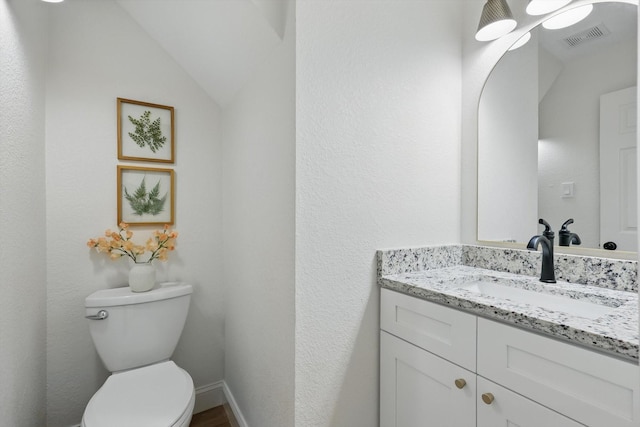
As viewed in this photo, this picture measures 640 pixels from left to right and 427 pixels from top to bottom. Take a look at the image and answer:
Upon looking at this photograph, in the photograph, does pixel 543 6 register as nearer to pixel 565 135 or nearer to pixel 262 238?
pixel 565 135

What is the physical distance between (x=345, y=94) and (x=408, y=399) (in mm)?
1162

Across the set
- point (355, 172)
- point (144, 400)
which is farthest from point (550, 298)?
point (144, 400)

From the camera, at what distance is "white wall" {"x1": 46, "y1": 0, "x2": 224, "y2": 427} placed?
1.51 meters

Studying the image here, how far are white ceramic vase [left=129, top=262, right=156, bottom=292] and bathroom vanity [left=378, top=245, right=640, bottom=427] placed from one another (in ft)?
3.72

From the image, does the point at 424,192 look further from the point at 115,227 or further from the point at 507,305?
the point at 115,227

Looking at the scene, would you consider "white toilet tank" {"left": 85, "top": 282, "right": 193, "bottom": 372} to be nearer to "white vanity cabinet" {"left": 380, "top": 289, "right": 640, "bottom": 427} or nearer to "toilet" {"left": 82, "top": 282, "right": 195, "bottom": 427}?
"toilet" {"left": 82, "top": 282, "right": 195, "bottom": 427}

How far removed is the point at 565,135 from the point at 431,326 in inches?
37.9

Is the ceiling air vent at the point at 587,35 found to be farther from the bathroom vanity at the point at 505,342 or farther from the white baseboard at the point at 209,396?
the white baseboard at the point at 209,396

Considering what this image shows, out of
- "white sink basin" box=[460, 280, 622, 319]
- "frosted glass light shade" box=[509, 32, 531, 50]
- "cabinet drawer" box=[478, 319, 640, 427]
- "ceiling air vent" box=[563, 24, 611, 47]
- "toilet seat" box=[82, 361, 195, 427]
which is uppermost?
"frosted glass light shade" box=[509, 32, 531, 50]

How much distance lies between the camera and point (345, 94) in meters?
1.19

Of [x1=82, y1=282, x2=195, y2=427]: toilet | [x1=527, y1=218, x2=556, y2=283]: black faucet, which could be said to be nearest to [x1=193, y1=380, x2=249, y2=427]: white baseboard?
[x1=82, y1=282, x2=195, y2=427]: toilet

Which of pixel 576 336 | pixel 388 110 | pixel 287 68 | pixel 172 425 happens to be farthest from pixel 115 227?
pixel 576 336

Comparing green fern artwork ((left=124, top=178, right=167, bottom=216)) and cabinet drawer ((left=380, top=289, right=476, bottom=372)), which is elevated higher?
green fern artwork ((left=124, top=178, right=167, bottom=216))

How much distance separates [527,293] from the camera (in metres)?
1.18
